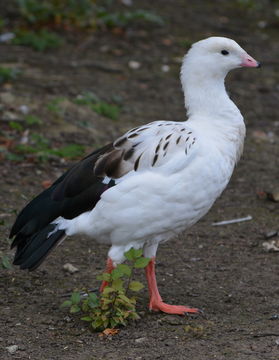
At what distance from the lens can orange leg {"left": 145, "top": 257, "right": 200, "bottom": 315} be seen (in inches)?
211

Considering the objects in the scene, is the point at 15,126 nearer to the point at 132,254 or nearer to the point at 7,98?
the point at 7,98

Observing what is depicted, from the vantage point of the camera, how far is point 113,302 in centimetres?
502

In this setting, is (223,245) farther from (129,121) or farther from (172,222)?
(129,121)

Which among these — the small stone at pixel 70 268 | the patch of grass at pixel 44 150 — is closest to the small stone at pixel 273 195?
the patch of grass at pixel 44 150

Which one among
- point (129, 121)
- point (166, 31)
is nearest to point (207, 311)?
point (129, 121)

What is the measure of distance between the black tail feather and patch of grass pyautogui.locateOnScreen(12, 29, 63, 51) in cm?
625

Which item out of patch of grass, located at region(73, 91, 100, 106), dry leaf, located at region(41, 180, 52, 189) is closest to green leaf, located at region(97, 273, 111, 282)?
dry leaf, located at region(41, 180, 52, 189)

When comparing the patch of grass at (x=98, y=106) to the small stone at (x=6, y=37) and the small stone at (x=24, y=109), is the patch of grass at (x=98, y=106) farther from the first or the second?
the small stone at (x=6, y=37)

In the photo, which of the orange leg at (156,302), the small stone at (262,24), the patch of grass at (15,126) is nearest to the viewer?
the orange leg at (156,302)

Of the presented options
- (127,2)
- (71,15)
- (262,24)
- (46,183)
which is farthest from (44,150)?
(262,24)

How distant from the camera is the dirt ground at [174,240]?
492 centimetres

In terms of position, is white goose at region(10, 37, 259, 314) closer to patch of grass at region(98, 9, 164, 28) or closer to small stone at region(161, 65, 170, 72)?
small stone at region(161, 65, 170, 72)

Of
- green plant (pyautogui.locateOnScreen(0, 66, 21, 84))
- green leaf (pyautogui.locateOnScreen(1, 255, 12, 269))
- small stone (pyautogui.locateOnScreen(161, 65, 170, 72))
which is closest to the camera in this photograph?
green leaf (pyautogui.locateOnScreen(1, 255, 12, 269))

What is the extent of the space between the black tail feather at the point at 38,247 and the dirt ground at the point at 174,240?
35 cm
